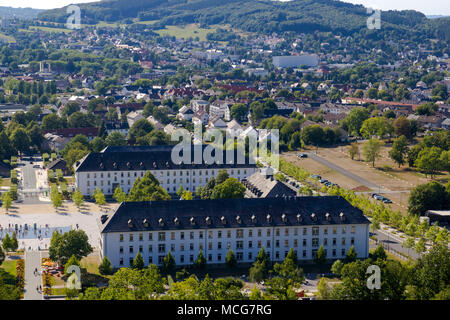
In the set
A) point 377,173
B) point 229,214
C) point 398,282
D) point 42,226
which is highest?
point 229,214

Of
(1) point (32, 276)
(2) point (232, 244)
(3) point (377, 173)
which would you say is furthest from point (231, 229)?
(3) point (377, 173)

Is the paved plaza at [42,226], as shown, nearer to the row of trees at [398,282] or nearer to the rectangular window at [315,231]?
the rectangular window at [315,231]

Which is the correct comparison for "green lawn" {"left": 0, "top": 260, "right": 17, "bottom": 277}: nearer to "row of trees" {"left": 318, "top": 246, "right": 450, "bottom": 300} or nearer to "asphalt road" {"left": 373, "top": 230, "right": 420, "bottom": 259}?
"row of trees" {"left": 318, "top": 246, "right": 450, "bottom": 300}

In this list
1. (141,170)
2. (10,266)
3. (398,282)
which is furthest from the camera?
(141,170)

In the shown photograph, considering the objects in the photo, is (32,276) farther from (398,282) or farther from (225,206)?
(398,282)

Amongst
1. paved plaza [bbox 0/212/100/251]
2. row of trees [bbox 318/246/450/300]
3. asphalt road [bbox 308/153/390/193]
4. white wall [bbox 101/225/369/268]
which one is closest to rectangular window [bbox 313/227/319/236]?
white wall [bbox 101/225/369/268]

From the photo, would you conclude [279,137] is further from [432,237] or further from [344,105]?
[432,237]
